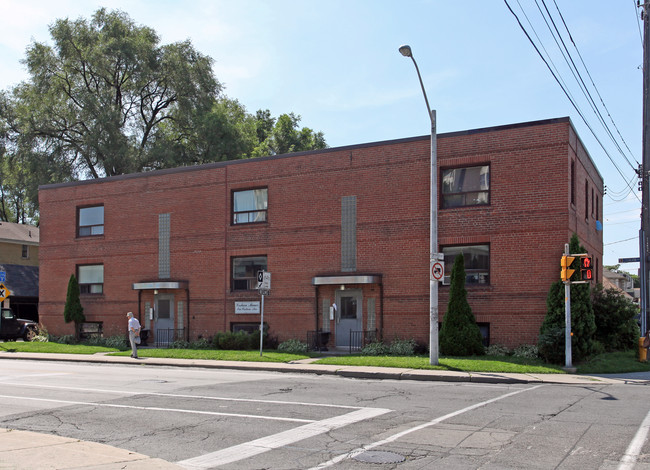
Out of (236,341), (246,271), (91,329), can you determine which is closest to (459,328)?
(236,341)

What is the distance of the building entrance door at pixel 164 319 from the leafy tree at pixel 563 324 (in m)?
15.8

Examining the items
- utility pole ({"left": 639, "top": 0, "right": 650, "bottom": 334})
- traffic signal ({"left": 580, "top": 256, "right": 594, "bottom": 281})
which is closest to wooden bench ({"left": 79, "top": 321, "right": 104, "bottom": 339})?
traffic signal ({"left": 580, "top": 256, "right": 594, "bottom": 281})

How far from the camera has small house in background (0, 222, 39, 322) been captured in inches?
1693

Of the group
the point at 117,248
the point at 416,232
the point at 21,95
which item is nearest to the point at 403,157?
the point at 416,232

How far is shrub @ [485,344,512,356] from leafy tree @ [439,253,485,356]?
0.35 meters

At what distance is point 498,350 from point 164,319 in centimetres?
1482

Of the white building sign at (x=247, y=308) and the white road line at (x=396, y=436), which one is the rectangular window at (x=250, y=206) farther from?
the white road line at (x=396, y=436)

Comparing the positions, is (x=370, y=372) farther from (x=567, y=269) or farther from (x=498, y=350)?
(x=567, y=269)

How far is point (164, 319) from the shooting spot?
2858 centimetres

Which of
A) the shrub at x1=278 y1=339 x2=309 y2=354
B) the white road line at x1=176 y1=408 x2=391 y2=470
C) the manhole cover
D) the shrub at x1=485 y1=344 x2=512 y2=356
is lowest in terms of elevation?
the shrub at x1=278 y1=339 x2=309 y2=354

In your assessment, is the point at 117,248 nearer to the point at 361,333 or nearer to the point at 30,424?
the point at 361,333

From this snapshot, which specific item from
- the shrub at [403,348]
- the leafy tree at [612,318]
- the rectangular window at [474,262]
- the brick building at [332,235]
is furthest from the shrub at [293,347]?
the leafy tree at [612,318]

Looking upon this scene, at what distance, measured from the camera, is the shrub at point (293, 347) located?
23.8 m

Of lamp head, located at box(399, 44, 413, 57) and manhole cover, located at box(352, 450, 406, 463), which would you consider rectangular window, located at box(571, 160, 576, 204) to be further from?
manhole cover, located at box(352, 450, 406, 463)
